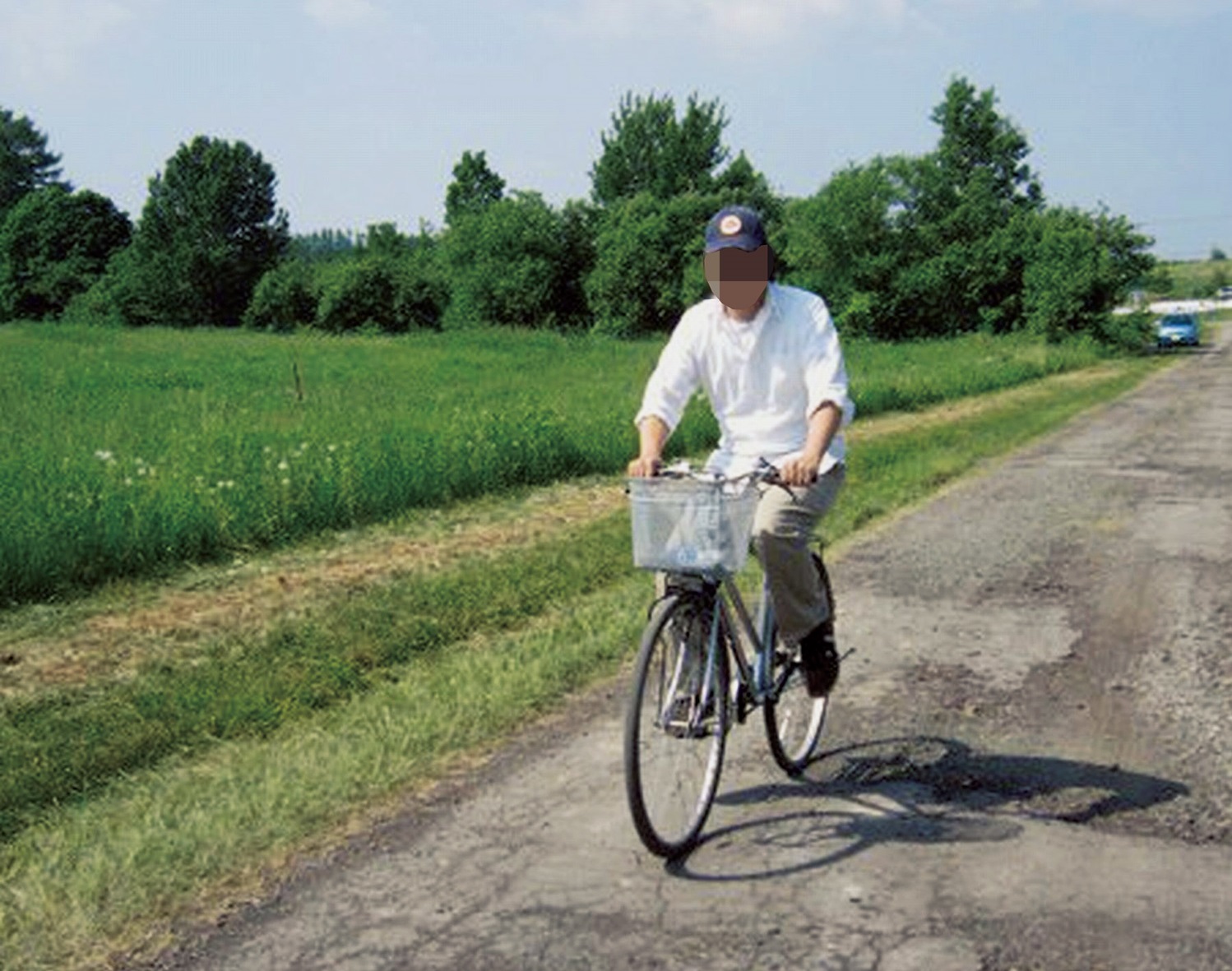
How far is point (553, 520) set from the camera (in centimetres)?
1144

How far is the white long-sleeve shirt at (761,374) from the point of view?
14.4 ft

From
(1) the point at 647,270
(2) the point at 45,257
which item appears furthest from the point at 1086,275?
(2) the point at 45,257

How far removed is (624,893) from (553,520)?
302 inches

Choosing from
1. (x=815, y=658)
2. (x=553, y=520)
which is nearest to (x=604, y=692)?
(x=815, y=658)

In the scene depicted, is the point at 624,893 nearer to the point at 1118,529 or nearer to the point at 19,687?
the point at 19,687

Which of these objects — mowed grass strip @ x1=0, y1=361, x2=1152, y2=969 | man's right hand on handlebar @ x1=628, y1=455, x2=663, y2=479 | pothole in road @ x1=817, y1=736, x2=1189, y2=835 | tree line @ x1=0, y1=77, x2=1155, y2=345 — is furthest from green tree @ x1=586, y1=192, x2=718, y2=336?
man's right hand on handlebar @ x1=628, y1=455, x2=663, y2=479

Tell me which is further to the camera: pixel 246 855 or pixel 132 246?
pixel 132 246

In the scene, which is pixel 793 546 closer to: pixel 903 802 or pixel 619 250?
pixel 903 802

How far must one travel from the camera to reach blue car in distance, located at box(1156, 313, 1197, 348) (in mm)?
53406

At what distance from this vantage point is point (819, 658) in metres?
4.95

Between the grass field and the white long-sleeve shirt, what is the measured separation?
5.53 m

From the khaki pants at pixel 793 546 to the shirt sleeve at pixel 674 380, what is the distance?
0.48 m

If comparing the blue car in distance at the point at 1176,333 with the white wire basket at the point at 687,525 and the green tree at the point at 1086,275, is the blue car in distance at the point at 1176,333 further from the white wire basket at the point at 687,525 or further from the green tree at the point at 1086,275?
the white wire basket at the point at 687,525

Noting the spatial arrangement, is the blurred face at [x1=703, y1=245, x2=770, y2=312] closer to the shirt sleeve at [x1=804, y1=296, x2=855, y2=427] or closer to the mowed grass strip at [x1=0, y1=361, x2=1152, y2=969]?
the shirt sleeve at [x1=804, y1=296, x2=855, y2=427]
